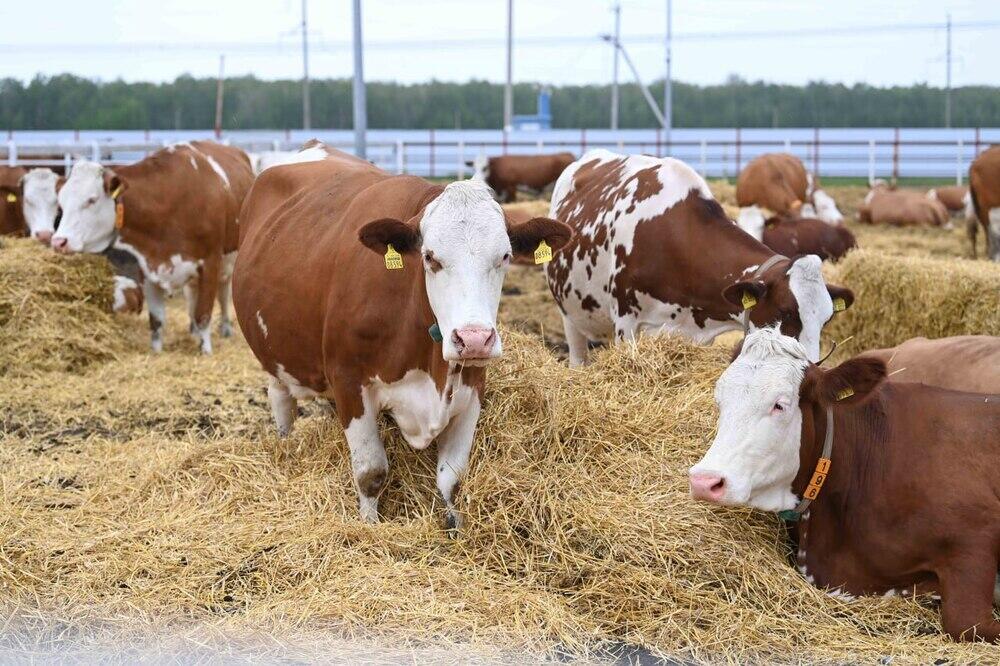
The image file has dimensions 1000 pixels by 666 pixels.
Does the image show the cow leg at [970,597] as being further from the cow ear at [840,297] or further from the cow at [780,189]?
the cow at [780,189]

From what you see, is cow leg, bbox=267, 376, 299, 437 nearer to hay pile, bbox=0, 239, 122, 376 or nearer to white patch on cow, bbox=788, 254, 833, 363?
white patch on cow, bbox=788, 254, 833, 363

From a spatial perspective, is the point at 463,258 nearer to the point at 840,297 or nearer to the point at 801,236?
the point at 840,297

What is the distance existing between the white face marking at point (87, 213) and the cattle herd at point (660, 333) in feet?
12.9

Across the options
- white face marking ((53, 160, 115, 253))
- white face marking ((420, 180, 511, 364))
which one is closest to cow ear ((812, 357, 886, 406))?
white face marking ((420, 180, 511, 364))

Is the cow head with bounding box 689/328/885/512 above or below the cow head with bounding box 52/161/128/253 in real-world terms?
below

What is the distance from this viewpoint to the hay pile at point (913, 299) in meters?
8.74

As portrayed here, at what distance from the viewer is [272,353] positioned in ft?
19.7

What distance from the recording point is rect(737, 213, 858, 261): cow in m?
13.7

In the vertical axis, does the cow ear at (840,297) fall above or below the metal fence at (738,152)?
below

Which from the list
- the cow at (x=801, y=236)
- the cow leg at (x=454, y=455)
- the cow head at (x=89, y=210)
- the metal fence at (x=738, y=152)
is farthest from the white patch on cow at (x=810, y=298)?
the metal fence at (x=738, y=152)

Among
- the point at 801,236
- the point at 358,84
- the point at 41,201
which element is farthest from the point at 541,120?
the point at 41,201

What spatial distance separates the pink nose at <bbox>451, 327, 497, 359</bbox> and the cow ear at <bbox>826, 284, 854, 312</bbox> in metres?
2.92

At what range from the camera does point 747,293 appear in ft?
21.1

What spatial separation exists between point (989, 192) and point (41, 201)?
1144 cm
